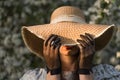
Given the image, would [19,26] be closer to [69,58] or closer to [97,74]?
[97,74]

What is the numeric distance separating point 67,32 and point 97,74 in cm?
32

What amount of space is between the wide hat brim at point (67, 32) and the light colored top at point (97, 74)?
111 mm

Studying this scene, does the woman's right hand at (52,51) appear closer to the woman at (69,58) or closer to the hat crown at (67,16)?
the woman at (69,58)

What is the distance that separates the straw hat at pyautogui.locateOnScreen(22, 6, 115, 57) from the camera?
4199mm

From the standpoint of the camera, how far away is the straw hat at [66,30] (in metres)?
4.20

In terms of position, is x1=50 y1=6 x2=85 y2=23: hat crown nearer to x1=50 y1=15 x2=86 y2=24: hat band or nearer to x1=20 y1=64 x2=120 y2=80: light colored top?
x1=50 y1=15 x2=86 y2=24: hat band

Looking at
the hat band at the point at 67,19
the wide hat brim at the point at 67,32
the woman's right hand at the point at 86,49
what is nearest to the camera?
the woman's right hand at the point at 86,49

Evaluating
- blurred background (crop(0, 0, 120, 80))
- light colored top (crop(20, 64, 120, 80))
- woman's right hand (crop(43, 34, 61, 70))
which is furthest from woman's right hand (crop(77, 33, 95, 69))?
blurred background (crop(0, 0, 120, 80))

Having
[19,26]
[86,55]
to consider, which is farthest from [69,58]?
[19,26]

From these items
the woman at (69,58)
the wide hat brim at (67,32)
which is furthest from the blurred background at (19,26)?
the woman at (69,58)

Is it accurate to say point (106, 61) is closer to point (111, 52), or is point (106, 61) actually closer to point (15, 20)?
point (111, 52)

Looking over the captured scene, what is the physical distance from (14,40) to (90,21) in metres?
0.85

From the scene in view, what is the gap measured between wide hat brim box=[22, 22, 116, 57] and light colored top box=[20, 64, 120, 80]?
0.11 m

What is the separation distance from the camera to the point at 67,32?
423cm
